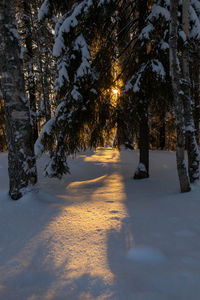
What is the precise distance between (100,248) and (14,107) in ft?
10.7

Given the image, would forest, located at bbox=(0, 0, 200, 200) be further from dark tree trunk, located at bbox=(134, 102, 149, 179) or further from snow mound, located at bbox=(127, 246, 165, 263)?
snow mound, located at bbox=(127, 246, 165, 263)

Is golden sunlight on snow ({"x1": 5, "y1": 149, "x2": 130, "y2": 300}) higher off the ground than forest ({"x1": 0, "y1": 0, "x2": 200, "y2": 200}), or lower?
lower

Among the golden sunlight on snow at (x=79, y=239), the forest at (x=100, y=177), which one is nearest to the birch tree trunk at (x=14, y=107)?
the forest at (x=100, y=177)

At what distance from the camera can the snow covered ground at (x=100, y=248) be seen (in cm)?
193

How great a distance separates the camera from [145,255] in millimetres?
2453

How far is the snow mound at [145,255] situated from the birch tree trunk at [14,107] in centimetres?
275

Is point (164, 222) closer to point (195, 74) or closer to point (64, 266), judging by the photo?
point (64, 266)

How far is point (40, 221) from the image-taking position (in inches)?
135

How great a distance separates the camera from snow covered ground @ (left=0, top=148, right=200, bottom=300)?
6.34 ft

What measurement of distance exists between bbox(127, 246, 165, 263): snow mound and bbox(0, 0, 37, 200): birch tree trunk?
2.75 meters

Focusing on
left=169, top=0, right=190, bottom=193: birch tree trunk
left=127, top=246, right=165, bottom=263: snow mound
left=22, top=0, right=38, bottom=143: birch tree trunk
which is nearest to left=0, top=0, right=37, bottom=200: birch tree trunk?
left=127, top=246, right=165, bottom=263: snow mound

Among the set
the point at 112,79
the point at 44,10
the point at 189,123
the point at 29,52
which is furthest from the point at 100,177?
the point at 29,52

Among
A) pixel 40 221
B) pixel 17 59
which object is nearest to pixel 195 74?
pixel 17 59

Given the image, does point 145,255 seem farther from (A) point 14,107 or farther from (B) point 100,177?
(B) point 100,177
